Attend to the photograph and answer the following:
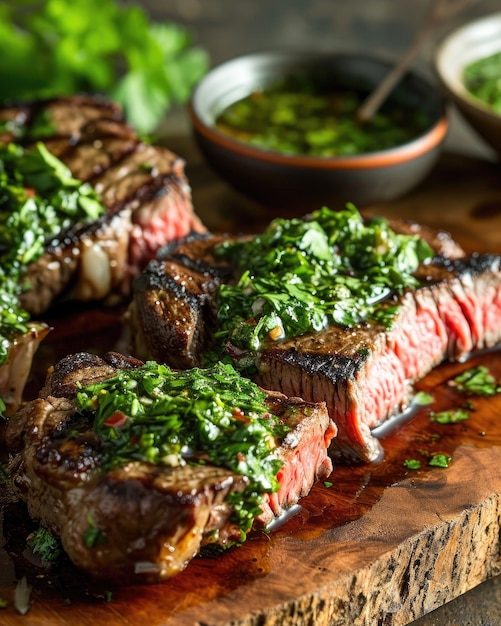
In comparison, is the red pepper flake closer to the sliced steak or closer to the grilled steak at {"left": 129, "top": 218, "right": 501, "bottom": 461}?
the grilled steak at {"left": 129, "top": 218, "right": 501, "bottom": 461}

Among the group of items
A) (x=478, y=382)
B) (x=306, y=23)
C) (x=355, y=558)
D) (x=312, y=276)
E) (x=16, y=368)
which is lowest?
(x=306, y=23)

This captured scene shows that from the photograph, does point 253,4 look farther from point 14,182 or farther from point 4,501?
point 4,501

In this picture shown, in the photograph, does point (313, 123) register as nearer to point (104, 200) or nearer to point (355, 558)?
point (104, 200)

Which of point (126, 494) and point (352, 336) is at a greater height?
point (126, 494)

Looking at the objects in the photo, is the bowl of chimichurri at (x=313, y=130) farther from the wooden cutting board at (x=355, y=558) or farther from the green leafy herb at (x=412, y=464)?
the green leafy herb at (x=412, y=464)

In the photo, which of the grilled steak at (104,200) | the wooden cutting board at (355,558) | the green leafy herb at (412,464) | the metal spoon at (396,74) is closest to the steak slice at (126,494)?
the wooden cutting board at (355,558)

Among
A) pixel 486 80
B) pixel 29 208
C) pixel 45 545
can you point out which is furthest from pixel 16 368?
pixel 486 80
